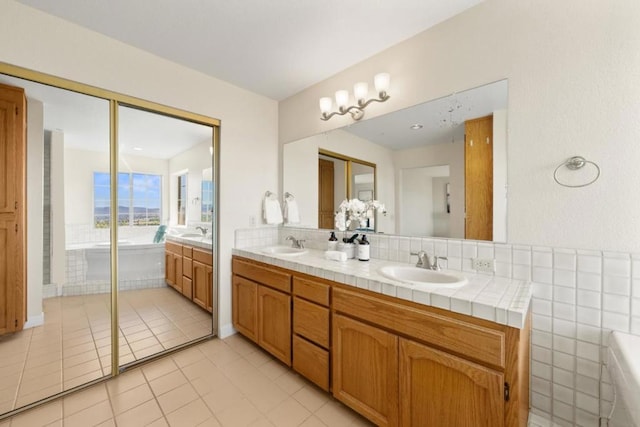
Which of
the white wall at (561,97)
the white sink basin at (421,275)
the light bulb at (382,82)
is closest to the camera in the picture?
the white wall at (561,97)

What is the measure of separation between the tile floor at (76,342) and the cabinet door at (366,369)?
157 centimetres

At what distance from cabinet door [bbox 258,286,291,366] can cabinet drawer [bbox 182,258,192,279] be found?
83cm

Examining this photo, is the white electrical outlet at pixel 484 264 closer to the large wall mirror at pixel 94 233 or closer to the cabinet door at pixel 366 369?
the cabinet door at pixel 366 369

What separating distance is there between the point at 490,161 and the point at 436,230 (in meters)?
0.53

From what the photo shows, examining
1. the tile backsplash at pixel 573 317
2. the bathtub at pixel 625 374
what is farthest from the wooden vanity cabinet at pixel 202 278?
the bathtub at pixel 625 374

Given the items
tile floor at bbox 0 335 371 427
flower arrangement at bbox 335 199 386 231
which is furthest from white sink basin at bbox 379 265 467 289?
tile floor at bbox 0 335 371 427

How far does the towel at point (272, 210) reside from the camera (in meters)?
2.69

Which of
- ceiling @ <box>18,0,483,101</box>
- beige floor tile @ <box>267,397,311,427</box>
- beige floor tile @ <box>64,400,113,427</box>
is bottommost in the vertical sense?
beige floor tile @ <box>267,397,311,427</box>

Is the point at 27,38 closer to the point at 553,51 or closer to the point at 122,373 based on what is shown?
the point at 122,373

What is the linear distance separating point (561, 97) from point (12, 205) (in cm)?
318

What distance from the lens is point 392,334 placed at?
1.28m

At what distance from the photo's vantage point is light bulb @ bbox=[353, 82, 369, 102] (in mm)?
1988

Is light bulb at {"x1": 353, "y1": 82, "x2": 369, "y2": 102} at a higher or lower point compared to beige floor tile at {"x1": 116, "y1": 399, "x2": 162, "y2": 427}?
higher

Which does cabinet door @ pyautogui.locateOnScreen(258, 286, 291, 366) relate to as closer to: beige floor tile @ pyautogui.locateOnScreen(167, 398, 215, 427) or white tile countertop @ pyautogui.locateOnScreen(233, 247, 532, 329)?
white tile countertop @ pyautogui.locateOnScreen(233, 247, 532, 329)
